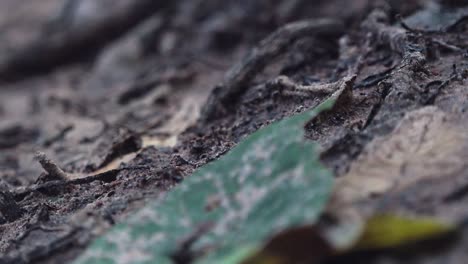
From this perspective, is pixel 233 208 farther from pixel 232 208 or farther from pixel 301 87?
pixel 301 87

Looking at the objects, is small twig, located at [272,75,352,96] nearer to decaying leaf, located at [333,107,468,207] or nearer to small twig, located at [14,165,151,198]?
decaying leaf, located at [333,107,468,207]

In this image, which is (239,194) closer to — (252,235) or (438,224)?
(252,235)

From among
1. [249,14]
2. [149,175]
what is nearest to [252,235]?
[149,175]

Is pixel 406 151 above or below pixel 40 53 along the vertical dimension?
below

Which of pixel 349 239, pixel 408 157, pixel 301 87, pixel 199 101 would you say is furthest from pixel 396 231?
pixel 199 101

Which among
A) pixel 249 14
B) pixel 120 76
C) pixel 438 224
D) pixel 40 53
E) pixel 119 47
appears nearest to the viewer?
pixel 438 224

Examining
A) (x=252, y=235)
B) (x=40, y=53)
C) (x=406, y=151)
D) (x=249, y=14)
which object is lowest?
(x=252, y=235)
